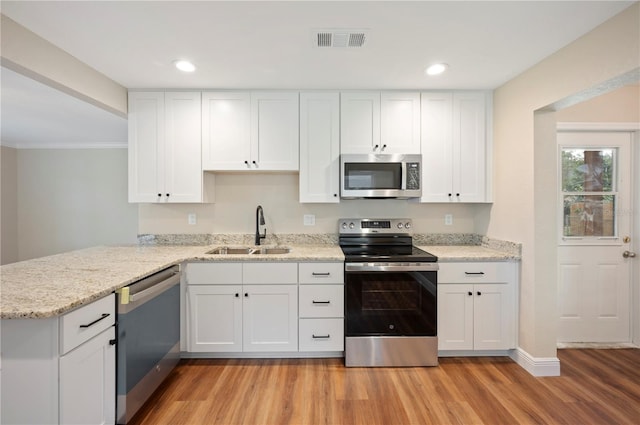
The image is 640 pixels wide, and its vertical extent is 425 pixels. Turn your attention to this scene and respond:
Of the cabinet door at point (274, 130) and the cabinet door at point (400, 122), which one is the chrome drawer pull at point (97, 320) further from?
the cabinet door at point (400, 122)

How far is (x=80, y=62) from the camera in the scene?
2.22 metres

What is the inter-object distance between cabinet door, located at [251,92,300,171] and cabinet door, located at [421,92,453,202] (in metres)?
1.22

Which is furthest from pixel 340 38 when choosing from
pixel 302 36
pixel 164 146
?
pixel 164 146

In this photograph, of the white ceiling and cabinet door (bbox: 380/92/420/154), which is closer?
the white ceiling

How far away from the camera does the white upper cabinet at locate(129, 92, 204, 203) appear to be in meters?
2.75

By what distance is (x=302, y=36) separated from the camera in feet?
6.21

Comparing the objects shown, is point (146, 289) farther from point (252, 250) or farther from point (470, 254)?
point (470, 254)

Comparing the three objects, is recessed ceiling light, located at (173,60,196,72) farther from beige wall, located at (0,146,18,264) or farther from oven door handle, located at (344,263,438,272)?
beige wall, located at (0,146,18,264)

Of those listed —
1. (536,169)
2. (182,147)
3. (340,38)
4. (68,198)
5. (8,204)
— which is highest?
(340,38)

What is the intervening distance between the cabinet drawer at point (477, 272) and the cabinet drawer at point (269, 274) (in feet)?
4.22

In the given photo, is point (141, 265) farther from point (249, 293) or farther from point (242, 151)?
point (242, 151)

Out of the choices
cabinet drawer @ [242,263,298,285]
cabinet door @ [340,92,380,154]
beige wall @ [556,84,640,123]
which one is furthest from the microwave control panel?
beige wall @ [556,84,640,123]

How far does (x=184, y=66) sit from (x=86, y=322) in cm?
186

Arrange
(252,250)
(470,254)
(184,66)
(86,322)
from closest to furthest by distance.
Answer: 1. (86,322)
2. (184,66)
3. (470,254)
4. (252,250)
